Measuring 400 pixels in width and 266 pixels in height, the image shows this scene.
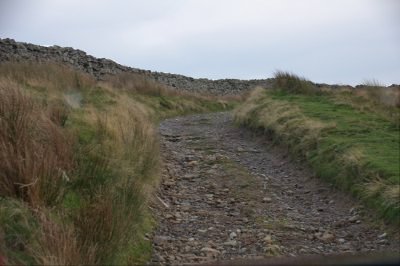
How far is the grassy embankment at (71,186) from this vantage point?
15.9ft

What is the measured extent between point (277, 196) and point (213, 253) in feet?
8.41

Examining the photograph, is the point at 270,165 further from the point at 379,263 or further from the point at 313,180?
the point at 379,263

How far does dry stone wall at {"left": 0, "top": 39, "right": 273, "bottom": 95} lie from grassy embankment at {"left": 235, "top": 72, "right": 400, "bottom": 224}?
358 inches

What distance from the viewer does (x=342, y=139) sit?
32.0ft

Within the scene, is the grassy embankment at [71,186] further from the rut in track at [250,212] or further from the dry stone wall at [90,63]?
the dry stone wall at [90,63]

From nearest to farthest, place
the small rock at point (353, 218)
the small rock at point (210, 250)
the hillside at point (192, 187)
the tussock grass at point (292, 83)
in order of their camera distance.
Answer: the hillside at point (192, 187)
the small rock at point (210, 250)
the small rock at point (353, 218)
the tussock grass at point (292, 83)

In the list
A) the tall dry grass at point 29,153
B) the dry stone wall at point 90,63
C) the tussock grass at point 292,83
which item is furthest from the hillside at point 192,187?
the dry stone wall at point 90,63

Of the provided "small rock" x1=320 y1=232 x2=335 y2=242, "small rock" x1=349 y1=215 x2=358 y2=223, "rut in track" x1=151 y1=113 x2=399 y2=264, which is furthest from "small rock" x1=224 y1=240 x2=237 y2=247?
"small rock" x1=349 y1=215 x2=358 y2=223

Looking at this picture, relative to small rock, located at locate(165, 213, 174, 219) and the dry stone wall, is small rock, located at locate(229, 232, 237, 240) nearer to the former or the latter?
small rock, located at locate(165, 213, 174, 219)

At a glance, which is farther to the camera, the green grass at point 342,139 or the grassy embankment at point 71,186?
the green grass at point 342,139

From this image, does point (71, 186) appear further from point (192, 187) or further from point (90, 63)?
point (90, 63)

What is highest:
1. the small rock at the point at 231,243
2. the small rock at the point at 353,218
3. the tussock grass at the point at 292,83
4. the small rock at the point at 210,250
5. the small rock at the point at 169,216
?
the tussock grass at the point at 292,83

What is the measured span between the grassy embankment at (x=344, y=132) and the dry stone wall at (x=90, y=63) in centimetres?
909

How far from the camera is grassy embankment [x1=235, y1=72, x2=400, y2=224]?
7.49 m
